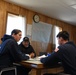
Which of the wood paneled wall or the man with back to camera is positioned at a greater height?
the wood paneled wall

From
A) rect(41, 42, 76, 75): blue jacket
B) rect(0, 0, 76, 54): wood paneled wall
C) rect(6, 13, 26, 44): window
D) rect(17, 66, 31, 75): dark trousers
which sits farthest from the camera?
rect(6, 13, 26, 44): window

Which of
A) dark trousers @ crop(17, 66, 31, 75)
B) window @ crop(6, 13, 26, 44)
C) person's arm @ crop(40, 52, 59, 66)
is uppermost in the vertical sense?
window @ crop(6, 13, 26, 44)

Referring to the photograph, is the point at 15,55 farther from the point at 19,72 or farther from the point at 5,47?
the point at 19,72

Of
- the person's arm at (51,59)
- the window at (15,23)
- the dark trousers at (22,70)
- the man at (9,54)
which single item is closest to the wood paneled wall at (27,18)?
the window at (15,23)

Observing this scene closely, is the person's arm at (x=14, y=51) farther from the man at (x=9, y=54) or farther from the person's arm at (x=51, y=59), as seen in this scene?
the person's arm at (x=51, y=59)

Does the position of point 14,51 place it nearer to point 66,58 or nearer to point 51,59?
point 51,59

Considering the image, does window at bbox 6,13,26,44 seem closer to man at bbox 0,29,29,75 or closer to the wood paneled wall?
the wood paneled wall

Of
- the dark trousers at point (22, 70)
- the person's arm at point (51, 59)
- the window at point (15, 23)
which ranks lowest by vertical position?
the dark trousers at point (22, 70)

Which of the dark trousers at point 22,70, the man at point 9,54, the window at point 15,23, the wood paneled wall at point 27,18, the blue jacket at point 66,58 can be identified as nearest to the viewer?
the blue jacket at point 66,58

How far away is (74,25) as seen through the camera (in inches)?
292

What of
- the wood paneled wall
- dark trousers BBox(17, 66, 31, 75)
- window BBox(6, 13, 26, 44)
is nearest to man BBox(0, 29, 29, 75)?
dark trousers BBox(17, 66, 31, 75)

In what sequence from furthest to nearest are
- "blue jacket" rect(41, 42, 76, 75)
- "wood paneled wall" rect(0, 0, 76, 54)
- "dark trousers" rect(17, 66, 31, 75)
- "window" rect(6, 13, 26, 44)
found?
"window" rect(6, 13, 26, 44), "wood paneled wall" rect(0, 0, 76, 54), "dark trousers" rect(17, 66, 31, 75), "blue jacket" rect(41, 42, 76, 75)

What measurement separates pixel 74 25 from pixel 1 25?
184 inches

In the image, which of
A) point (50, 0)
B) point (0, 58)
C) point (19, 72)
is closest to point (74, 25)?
point (50, 0)
